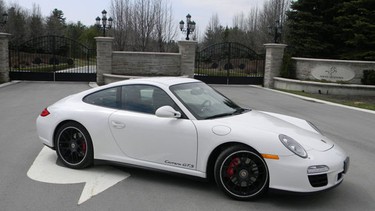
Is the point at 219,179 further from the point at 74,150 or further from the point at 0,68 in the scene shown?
the point at 0,68

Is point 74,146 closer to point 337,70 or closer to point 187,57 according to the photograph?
point 187,57

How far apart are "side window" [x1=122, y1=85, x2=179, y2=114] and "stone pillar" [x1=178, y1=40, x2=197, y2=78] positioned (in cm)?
1541

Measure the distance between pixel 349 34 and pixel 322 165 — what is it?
2406 centimetres

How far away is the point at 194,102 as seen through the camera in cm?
→ 502

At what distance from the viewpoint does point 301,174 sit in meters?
4.04

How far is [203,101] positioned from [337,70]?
1626cm

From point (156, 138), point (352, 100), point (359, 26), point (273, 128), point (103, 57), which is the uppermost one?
point (359, 26)

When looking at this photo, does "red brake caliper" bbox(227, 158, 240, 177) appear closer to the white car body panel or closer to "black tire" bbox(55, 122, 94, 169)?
the white car body panel

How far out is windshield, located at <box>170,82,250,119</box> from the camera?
4871mm

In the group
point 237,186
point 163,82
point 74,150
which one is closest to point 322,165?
point 237,186

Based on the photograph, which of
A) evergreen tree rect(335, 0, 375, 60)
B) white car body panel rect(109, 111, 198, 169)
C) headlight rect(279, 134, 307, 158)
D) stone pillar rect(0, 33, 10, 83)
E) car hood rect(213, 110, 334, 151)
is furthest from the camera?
evergreen tree rect(335, 0, 375, 60)

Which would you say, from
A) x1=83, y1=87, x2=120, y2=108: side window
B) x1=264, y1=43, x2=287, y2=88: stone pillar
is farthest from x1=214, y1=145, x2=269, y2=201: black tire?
x1=264, y1=43, x2=287, y2=88: stone pillar

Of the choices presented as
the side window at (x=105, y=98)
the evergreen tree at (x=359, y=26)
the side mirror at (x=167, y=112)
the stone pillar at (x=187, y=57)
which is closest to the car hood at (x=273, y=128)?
the side mirror at (x=167, y=112)

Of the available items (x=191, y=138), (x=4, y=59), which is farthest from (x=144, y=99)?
(x=4, y=59)
